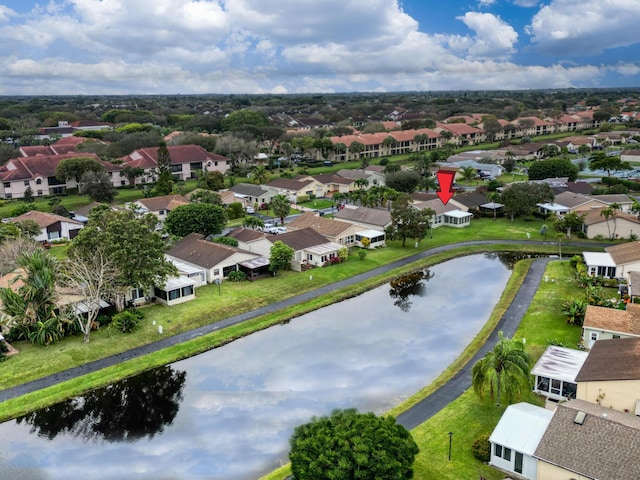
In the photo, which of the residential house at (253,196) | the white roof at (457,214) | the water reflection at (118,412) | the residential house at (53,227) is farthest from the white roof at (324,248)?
the residential house at (53,227)

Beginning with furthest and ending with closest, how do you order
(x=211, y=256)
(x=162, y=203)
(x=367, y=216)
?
(x=162, y=203) < (x=367, y=216) < (x=211, y=256)

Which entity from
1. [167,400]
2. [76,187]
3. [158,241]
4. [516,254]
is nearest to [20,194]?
[76,187]

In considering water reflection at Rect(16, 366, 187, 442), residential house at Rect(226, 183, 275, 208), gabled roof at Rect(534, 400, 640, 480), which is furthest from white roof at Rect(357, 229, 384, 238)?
gabled roof at Rect(534, 400, 640, 480)

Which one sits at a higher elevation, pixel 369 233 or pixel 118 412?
pixel 369 233

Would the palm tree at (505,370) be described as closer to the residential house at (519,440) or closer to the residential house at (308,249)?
the residential house at (519,440)

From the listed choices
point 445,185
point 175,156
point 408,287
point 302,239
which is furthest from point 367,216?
point 175,156

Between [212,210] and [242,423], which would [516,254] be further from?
[242,423]

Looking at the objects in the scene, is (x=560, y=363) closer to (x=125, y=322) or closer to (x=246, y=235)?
(x=125, y=322)
